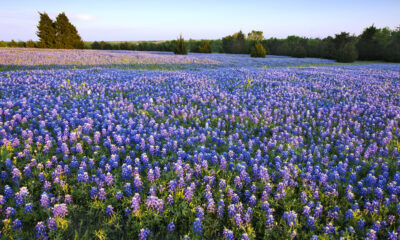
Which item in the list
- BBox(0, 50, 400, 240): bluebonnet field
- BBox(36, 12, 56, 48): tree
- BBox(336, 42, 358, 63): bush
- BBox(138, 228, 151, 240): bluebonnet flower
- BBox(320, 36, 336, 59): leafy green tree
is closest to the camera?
BBox(138, 228, 151, 240): bluebonnet flower

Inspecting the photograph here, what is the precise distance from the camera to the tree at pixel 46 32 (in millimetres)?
44625

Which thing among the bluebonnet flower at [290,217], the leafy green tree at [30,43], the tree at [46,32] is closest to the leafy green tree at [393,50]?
the bluebonnet flower at [290,217]

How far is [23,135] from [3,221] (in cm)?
236

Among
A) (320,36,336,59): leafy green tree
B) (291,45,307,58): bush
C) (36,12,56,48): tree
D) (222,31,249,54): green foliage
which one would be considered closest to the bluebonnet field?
(320,36,336,59): leafy green tree

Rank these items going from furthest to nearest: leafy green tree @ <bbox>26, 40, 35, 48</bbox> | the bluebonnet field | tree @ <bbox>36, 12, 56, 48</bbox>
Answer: leafy green tree @ <bbox>26, 40, 35, 48</bbox> → tree @ <bbox>36, 12, 56, 48</bbox> → the bluebonnet field

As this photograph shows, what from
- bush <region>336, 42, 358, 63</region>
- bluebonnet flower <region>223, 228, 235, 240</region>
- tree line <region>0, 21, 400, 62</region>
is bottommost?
bluebonnet flower <region>223, 228, 235, 240</region>

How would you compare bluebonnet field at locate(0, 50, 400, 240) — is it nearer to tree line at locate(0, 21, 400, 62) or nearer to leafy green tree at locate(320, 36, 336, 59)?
tree line at locate(0, 21, 400, 62)

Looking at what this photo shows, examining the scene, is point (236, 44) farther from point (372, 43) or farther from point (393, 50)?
point (393, 50)

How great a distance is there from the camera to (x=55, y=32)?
46.9 metres

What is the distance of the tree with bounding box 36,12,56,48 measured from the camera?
44.6 meters

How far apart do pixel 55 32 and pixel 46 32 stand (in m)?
1.58

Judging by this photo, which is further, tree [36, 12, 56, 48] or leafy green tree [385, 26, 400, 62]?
tree [36, 12, 56, 48]

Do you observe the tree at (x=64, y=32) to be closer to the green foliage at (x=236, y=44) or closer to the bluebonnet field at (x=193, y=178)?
the green foliage at (x=236, y=44)

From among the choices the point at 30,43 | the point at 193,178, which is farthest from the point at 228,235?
the point at 30,43
